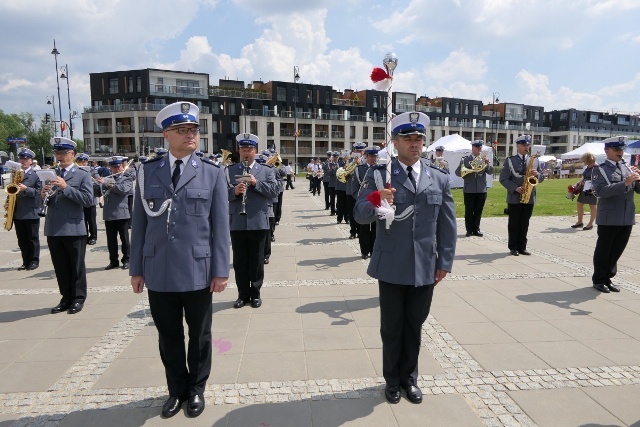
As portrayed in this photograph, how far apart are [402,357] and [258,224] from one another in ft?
10.0

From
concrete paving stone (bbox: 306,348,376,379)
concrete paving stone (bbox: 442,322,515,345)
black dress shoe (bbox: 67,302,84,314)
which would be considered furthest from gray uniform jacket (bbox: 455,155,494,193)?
black dress shoe (bbox: 67,302,84,314)

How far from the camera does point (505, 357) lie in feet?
14.4

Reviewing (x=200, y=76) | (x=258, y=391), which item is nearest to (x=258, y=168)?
(x=258, y=391)

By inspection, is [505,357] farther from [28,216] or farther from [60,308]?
[28,216]

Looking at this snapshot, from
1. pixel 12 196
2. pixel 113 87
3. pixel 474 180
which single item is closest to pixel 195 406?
pixel 12 196

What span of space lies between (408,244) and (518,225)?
6722mm

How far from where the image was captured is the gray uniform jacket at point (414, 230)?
3510mm

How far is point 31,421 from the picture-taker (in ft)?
11.0

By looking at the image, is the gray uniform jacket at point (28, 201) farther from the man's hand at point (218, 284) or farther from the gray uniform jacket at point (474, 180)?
the gray uniform jacket at point (474, 180)

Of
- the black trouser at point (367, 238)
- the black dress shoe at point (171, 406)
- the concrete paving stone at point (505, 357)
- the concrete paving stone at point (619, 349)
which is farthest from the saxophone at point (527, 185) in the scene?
the black dress shoe at point (171, 406)

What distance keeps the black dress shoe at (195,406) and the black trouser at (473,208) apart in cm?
938

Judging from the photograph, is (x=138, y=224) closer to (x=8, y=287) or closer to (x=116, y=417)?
(x=116, y=417)

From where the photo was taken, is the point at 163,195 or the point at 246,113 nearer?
the point at 163,195

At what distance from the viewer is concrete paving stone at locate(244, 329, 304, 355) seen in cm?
463
